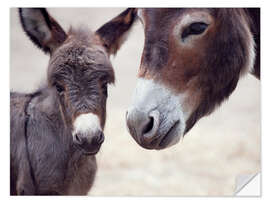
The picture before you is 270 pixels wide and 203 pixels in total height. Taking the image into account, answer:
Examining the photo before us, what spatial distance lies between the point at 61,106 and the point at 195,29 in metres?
0.71

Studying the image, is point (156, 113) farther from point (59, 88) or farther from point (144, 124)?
point (59, 88)

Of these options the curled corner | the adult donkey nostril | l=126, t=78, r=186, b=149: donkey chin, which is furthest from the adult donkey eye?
the curled corner

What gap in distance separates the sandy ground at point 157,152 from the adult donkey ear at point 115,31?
4 cm

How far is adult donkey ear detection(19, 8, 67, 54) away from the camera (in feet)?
6.91

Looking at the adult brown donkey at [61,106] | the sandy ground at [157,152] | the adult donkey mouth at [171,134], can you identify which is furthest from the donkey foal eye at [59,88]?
the adult donkey mouth at [171,134]

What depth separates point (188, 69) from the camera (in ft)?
6.08

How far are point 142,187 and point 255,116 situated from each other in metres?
0.69

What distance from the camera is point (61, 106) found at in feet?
6.79

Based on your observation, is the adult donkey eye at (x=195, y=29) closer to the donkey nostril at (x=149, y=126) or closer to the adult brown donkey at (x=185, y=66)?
the adult brown donkey at (x=185, y=66)

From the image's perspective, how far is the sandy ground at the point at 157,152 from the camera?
2.20 m

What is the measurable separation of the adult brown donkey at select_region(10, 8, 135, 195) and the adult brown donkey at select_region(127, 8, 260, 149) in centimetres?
27
